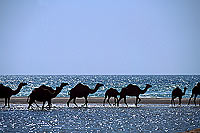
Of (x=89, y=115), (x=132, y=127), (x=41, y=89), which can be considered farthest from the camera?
(x=41, y=89)

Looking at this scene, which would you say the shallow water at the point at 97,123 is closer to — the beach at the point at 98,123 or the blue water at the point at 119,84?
the beach at the point at 98,123

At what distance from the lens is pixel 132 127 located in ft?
49.3

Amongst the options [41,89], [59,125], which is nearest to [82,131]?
[59,125]

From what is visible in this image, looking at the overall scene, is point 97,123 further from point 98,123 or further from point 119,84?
point 119,84

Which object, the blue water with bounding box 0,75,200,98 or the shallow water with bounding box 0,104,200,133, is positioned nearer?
the shallow water with bounding box 0,104,200,133

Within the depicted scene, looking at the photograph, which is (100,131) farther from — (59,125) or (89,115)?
(89,115)

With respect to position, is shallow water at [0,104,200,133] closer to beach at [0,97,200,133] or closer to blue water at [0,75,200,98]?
beach at [0,97,200,133]

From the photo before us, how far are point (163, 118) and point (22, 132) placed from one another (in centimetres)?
691

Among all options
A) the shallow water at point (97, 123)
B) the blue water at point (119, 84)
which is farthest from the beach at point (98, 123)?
the blue water at point (119, 84)

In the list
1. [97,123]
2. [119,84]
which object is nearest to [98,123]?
[97,123]

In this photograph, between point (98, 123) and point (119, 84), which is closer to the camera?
point (98, 123)

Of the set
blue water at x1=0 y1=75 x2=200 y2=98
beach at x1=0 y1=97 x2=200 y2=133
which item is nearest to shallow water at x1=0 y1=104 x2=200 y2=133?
beach at x1=0 y1=97 x2=200 y2=133

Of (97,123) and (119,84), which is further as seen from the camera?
(119,84)

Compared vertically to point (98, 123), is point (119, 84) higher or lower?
higher
